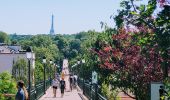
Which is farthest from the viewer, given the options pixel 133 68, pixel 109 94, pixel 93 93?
pixel 109 94

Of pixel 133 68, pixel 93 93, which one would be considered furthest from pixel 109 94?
pixel 133 68

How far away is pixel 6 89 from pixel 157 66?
434 inches

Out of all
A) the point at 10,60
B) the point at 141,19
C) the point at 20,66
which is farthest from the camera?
the point at 10,60

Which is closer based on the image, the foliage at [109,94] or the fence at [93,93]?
the fence at [93,93]

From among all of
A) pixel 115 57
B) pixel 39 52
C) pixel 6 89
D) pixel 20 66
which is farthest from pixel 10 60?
pixel 39 52

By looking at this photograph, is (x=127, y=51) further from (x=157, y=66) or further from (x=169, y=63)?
(x=169, y=63)

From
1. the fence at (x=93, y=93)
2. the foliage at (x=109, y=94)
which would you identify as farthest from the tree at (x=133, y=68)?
the foliage at (x=109, y=94)

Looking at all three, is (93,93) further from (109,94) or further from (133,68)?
(133,68)

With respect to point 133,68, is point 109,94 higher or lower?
lower

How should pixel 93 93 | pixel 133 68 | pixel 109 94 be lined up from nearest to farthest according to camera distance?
pixel 133 68
pixel 93 93
pixel 109 94

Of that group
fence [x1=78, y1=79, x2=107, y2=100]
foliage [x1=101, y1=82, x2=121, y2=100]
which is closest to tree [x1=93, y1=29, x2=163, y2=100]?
fence [x1=78, y1=79, x2=107, y2=100]

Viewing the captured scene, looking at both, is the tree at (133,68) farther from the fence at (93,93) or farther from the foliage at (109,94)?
the foliage at (109,94)

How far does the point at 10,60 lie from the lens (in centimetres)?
7475

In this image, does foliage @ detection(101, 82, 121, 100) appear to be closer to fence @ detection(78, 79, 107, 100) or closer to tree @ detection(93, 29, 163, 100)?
fence @ detection(78, 79, 107, 100)
